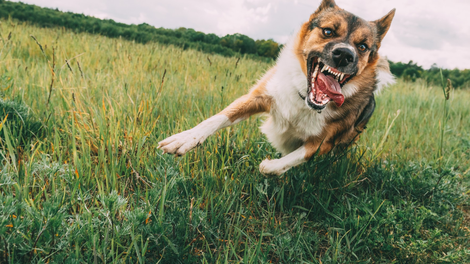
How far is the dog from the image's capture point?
240cm

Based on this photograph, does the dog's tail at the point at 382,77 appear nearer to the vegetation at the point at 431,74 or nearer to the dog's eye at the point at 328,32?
the dog's eye at the point at 328,32

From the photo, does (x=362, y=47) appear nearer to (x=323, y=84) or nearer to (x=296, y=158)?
(x=323, y=84)

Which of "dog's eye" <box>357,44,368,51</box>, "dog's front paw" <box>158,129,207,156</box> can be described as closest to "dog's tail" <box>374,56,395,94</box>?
"dog's eye" <box>357,44,368,51</box>

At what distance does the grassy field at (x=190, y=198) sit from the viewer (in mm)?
1467

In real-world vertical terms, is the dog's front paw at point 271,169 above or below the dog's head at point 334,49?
below

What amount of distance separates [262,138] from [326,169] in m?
0.83

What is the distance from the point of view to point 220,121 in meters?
2.33

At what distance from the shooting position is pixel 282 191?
2154mm

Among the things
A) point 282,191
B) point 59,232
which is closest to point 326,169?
point 282,191

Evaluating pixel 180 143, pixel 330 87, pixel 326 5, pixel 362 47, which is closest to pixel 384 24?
pixel 362 47

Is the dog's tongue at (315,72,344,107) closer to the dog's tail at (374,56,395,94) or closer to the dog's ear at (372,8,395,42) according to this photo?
the dog's tail at (374,56,395,94)

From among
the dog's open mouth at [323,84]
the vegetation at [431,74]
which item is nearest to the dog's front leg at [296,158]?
the dog's open mouth at [323,84]

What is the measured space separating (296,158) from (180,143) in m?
1.05

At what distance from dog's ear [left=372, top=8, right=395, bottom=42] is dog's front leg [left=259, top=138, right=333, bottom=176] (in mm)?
1315
